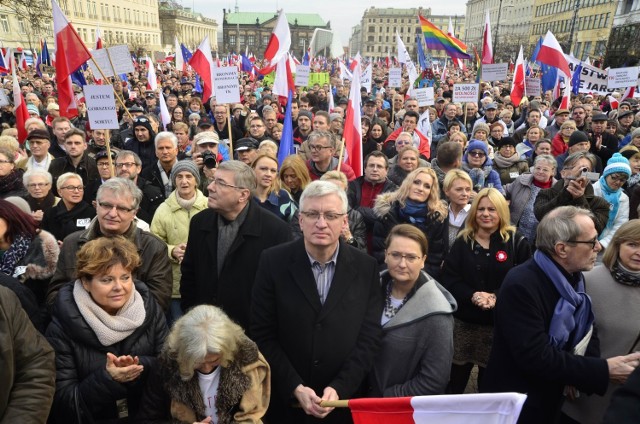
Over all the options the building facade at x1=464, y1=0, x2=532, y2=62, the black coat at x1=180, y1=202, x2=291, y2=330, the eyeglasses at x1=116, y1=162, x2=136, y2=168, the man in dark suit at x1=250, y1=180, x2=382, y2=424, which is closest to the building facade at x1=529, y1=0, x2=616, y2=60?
the building facade at x1=464, y1=0, x2=532, y2=62

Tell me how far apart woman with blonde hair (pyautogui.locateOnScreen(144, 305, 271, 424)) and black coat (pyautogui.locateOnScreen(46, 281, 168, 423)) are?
0.66ft

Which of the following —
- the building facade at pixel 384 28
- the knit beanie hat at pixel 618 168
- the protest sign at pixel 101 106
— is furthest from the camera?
the building facade at pixel 384 28

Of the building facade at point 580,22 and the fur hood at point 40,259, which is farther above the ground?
the building facade at point 580,22

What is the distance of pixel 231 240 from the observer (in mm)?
3137

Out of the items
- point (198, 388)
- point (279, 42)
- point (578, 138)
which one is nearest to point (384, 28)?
point (279, 42)

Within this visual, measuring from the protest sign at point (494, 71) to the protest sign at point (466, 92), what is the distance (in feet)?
5.77

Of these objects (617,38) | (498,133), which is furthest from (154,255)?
(617,38)

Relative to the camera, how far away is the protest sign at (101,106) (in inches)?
207

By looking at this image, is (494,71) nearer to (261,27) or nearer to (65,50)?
(65,50)

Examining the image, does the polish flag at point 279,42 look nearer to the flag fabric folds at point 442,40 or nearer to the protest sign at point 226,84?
the protest sign at point 226,84

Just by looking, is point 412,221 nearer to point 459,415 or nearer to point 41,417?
point 459,415

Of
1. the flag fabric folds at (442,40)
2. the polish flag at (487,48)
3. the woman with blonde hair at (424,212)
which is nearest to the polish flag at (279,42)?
the flag fabric folds at (442,40)

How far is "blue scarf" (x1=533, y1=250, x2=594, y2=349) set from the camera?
234 centimetres

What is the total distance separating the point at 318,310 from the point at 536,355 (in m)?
1.17
